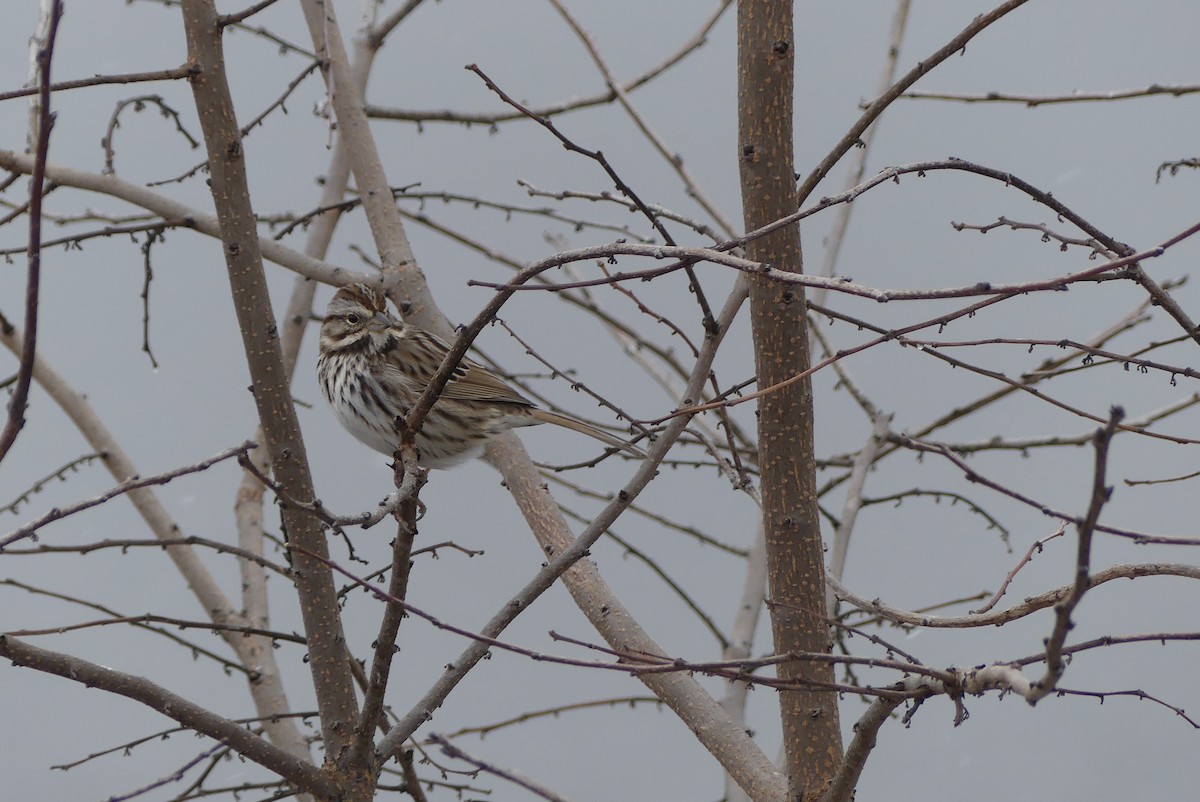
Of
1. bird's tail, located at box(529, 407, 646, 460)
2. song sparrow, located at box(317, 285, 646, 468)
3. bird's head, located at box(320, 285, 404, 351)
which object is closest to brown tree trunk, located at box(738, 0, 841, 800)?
song sparrow, located at box(317, 285, 646, 468)

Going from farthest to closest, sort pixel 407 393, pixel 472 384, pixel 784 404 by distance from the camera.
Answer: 1. pixel 472 384
2. pixel 407 393
3. pixel 784 404

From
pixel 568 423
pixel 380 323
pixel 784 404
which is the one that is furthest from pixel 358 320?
pixel 784 404

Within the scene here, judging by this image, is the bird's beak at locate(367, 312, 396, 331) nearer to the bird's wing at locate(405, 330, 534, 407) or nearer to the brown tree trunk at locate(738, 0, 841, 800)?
the bird's wing at locate(405, 330, 534, 407)

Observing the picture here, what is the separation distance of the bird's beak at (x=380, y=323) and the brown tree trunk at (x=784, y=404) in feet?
5.46

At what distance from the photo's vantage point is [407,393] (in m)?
3.38

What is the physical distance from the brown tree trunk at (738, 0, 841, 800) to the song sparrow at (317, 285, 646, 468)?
3.94ft

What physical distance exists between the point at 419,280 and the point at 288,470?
3.66 ft

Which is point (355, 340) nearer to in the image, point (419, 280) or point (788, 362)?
point (419, 280)

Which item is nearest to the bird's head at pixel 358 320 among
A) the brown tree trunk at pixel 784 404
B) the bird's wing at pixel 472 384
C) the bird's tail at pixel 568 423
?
the bird's wing at pixel 472 384

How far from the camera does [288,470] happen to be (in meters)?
2.34

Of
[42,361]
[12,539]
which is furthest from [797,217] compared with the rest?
[42,361]

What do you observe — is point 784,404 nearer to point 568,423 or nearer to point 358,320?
point 568,423

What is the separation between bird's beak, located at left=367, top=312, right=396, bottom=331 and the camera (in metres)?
3.51

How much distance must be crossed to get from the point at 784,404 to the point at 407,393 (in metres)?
1.56
